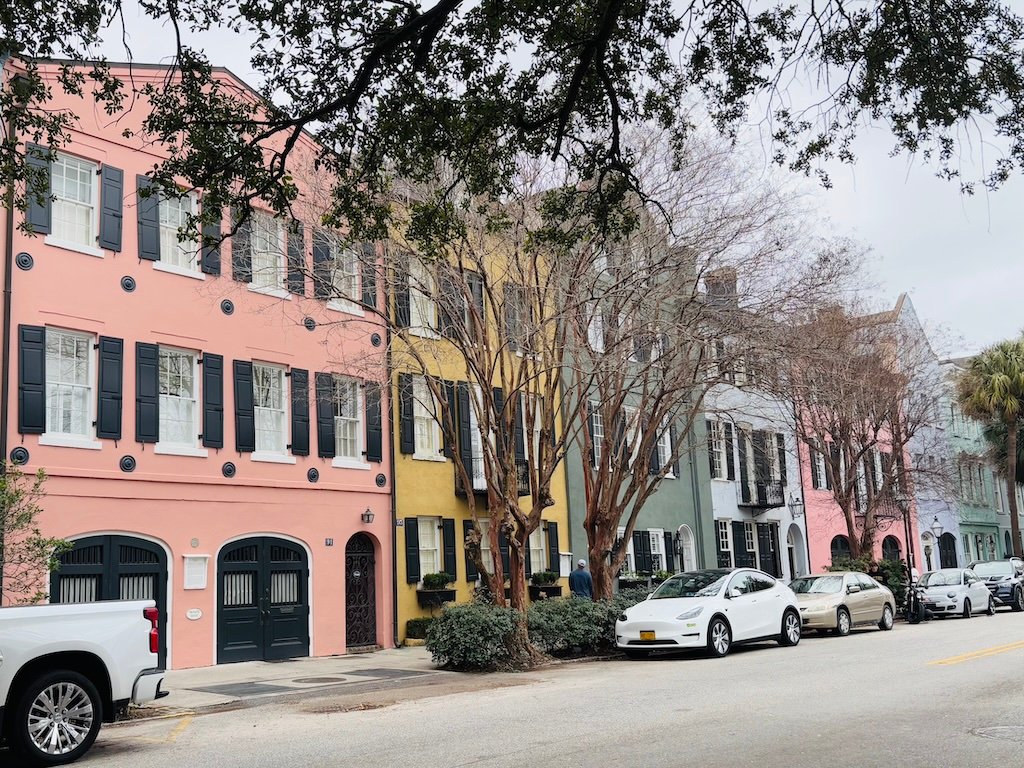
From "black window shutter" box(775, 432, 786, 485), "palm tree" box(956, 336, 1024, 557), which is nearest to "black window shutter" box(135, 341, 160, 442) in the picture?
"black window shutter" box(775, 432, 786, 485)

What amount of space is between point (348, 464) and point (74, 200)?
748cm

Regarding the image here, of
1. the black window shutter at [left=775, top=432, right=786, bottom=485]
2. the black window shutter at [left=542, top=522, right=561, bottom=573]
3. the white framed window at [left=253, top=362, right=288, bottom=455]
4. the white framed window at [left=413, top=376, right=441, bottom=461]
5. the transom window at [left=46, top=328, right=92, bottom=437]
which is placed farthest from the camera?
the black window shutter at [left=775, top=432, right=786, bottom=485]

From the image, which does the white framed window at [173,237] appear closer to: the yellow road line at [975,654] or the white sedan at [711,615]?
the white sedan at [711,615]

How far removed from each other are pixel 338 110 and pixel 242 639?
40.6 ft

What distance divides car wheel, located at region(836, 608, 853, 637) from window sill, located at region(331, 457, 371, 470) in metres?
10.6

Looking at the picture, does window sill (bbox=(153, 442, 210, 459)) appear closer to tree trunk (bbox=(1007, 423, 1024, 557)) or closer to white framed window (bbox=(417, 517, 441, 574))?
white framed window (bbox=(417, 517, 441, 574))

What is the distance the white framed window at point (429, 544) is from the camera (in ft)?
76.4

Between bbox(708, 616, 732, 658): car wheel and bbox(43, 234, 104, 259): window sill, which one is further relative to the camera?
bbox(708, 616, 732, 658): car wheel

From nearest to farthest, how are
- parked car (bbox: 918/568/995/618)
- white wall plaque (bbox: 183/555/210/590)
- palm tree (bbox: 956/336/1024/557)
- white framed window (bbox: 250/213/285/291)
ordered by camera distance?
white wall plaque (bbox: 183/555/210/590) → white framed window (bbox: 250/213/285/291) → parked car (bbox: 918/568/995/618) → palm tree (bbox: 956/336/1024/557)

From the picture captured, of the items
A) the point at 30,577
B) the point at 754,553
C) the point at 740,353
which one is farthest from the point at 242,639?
the point at 754,553

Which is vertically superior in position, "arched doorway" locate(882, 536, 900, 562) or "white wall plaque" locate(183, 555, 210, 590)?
"white wall plaque" locate(183, 555, 210, 590)

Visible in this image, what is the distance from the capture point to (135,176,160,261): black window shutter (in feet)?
60.8

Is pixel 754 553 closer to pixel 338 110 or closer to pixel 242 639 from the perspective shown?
pixel 242 639

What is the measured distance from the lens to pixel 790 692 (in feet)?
39.4
